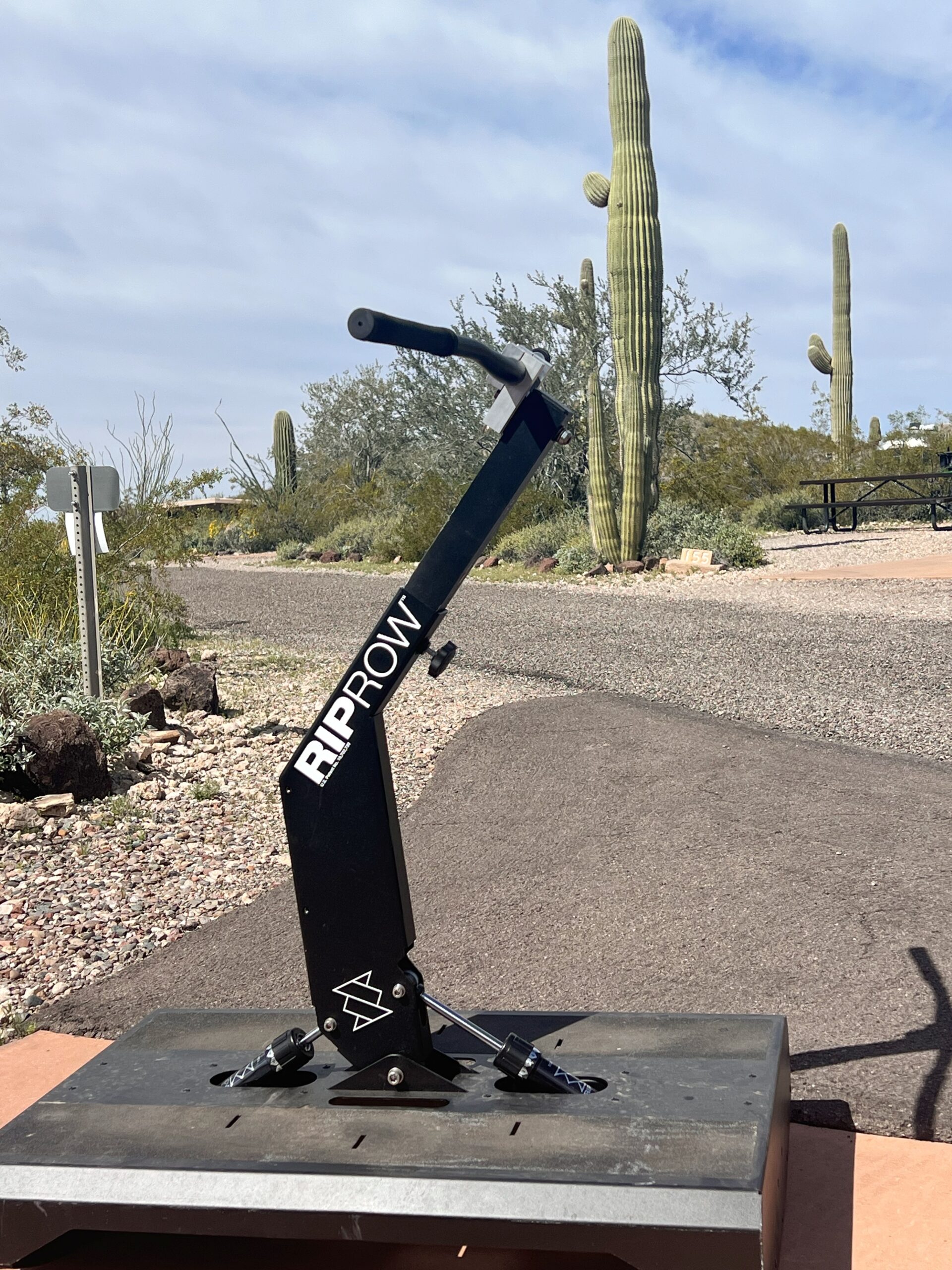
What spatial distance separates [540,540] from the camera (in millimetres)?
21656

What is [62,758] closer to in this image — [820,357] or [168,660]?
[168,660]

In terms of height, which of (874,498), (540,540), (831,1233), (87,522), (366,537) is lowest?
(831,1233)

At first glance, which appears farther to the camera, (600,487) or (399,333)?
(600,487)

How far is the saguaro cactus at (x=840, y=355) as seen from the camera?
27.7m

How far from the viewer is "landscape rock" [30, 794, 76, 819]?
5.96 meters

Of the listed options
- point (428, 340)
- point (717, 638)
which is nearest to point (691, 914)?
point (428, 340)

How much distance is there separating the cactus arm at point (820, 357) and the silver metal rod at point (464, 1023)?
94.1ft

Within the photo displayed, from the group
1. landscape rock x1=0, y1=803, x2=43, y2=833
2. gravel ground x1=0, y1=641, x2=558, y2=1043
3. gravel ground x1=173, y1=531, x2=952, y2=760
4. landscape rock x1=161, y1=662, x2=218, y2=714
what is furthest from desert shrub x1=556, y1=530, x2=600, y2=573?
landscape rock x1=0, y1=803, x2=43, y2=833

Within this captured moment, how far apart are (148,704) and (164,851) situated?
2348mm

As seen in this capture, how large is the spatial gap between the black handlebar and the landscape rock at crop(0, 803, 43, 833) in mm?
4241

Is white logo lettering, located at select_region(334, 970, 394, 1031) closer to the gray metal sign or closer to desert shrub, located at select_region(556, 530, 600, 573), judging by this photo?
the gray metal sign

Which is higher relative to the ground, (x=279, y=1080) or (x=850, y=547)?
(x=850, y=547)

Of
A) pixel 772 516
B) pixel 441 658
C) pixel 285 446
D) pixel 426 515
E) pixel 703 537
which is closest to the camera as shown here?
pixel 441 658

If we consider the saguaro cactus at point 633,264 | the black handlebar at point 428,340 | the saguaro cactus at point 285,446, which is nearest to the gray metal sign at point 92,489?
the black handlebar at point 428,340
